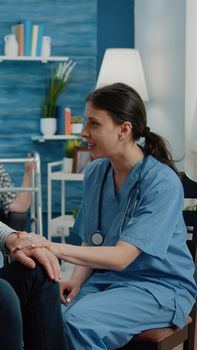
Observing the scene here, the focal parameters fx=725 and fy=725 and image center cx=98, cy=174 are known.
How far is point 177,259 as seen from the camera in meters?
2.03

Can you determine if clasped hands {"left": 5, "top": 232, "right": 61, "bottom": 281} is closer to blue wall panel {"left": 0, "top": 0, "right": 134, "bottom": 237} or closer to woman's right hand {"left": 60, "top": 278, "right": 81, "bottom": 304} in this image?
woman's right hand {"left": 60, "top": 278, "right": 81, "bottom": 304}

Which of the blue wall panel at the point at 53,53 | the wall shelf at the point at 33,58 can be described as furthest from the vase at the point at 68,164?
the wall shelf at the point at 33,58

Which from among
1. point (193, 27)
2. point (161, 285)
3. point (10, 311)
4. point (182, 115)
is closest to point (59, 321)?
point (10, 311)

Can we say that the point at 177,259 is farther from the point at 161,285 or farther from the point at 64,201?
the point at 64,201

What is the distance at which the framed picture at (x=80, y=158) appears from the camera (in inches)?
184

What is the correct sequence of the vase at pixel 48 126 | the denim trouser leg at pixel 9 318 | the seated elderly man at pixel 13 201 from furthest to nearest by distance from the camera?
the vase at pixel 48 126 < the seated elderly man at pixel 13 201 < the denim trouser leg at pixel 9 318

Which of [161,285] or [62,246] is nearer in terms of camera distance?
[62,246]

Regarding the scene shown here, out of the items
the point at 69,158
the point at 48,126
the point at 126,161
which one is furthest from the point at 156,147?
the point at 48,126

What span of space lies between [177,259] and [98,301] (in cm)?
28

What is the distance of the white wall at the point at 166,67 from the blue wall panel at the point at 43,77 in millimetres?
569

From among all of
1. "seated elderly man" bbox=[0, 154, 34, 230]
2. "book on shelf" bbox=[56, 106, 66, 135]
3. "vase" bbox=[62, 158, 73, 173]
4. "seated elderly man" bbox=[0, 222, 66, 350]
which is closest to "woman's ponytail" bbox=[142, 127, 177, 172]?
"seated elderly man" bbox=[0, 222, 66, 350]

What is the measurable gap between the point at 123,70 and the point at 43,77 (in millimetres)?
976

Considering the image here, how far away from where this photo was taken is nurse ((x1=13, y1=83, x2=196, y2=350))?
6.14ft

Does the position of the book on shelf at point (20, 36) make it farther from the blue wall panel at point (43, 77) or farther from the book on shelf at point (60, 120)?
the book on shelf at point (60, 120)
